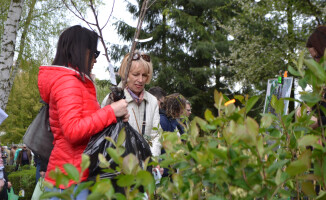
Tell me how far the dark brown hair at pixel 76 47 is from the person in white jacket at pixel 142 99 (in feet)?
2.93

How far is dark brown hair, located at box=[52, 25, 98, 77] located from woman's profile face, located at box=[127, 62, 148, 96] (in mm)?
960

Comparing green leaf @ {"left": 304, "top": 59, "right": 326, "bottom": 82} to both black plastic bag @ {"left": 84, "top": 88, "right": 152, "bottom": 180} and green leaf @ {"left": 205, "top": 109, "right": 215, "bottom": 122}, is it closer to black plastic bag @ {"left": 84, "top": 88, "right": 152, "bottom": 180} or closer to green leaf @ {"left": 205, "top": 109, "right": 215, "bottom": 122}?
green leaf @ {"left": 205, "top": 109, "right": 215, "bottom": 122}

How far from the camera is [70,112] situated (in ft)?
6.33

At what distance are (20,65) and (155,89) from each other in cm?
1076

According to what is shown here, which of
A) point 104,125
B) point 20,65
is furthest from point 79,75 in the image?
point 20,65

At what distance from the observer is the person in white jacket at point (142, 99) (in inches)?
126

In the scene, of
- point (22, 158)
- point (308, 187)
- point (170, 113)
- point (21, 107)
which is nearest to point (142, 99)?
point (170, 113)

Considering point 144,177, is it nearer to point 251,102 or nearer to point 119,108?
point 251,102

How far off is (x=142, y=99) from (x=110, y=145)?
1407 millimetres

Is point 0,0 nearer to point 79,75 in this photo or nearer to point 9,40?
point 9,40

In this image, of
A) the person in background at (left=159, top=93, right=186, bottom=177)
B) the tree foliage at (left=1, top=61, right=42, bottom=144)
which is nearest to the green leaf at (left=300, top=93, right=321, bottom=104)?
the person in background at (left=159, top=93, right=186, bottom=177)

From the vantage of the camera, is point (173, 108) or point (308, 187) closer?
point (308, 187)

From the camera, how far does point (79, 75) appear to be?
6.81 feet

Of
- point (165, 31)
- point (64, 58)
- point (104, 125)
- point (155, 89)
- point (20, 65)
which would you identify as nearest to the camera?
point (104, 125)
